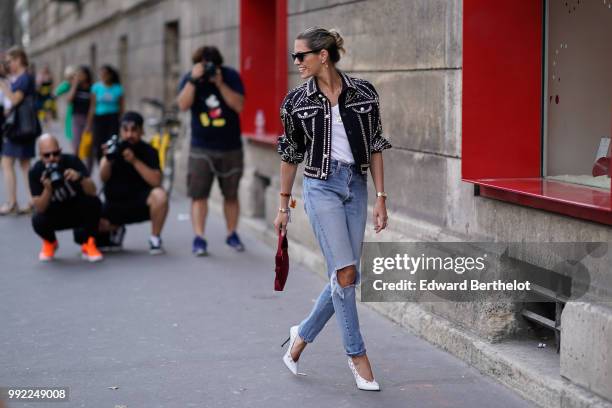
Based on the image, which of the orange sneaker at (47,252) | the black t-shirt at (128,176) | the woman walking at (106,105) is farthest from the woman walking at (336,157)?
the woman walking at (106,105)

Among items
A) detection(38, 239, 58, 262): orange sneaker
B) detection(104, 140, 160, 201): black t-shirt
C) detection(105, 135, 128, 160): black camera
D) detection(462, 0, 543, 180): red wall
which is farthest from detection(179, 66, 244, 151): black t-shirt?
detection(462, 0, 543, 180): red wall

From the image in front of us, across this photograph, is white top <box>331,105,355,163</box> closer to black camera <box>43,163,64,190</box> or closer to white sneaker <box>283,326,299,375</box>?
white sneaker <box>283,326,299,375</box>

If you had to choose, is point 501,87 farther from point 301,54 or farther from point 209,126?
point 209,126

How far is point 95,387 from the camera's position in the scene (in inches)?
218

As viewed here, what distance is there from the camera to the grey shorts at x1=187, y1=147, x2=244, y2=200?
9852 mm

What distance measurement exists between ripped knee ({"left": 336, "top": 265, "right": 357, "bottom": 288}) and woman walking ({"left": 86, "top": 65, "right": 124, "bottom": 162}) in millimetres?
10243

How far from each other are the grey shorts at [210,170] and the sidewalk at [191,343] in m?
0.68

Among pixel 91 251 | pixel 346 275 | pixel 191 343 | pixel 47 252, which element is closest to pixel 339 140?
pixel 346 275

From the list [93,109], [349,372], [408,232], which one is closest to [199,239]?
[408,232]

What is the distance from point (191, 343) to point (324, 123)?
1.85m

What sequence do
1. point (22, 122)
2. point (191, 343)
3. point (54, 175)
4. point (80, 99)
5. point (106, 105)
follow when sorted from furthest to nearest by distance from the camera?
point (80, 99)
point (106, 105)
point (22, 122)
point (54, 175)
point (191, 343)

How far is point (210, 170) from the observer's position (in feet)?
32.5

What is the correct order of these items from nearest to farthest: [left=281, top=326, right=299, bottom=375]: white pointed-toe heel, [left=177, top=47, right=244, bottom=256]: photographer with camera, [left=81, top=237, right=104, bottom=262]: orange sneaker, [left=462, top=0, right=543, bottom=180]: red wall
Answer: [left=281, top=326, right=299, bottom=375]: white pointed-toe heel < [left=462, top=0, right=543, bottom=180]: red wall < [left=81, top=237, right=104, bottom=262]: orange sneaker < [left=177, top=47, right=244, bottom=256]: photographer with camera

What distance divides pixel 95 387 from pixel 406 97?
9.92ft
